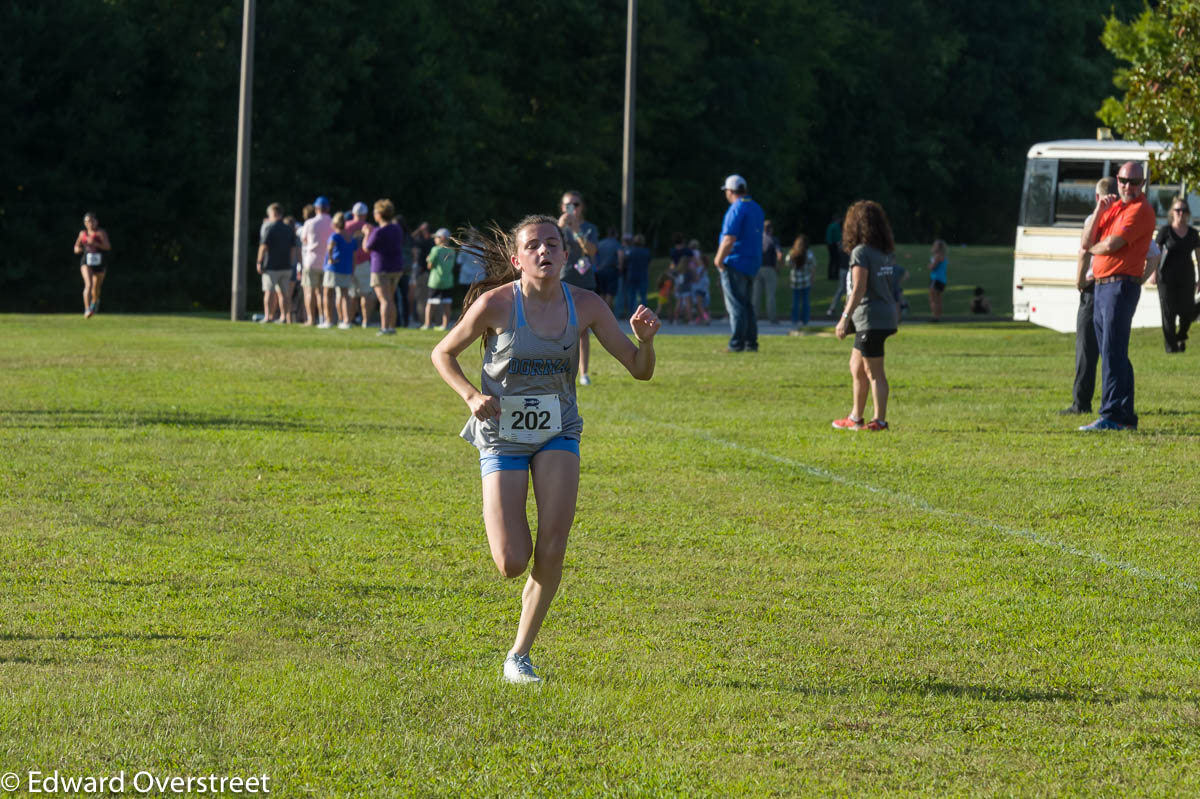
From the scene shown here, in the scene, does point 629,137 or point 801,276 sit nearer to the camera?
point 801,276

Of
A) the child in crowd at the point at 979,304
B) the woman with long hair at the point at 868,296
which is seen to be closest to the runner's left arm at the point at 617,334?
the woman with long hair at the point at 868,296

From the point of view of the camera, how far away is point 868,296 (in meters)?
13.6

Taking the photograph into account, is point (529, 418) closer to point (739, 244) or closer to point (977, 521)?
point (977, 521)

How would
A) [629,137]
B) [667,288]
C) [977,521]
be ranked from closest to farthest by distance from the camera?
1. [977,521]
2. [629,137]
3. [667,288]

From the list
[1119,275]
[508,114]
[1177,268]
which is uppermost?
[508,114]

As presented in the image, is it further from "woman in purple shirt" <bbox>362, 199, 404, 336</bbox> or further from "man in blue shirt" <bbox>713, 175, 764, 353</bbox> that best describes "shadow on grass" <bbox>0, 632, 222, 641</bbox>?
"woman in purple shirt" <bbox>362, 199, 404, 336</bbox>

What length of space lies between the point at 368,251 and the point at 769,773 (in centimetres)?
2072

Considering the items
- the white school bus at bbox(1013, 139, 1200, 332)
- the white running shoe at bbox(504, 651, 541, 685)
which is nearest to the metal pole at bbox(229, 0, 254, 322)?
the white school bus at bbox(1013, 139, 1200, 332)

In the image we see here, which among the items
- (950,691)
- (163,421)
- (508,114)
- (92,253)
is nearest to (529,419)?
(950,691)

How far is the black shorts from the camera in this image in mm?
13469

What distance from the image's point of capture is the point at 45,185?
4525cm

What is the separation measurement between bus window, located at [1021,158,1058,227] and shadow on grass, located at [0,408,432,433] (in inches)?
770

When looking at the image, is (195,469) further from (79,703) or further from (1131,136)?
(1131,136)

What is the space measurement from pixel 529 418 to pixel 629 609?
1.60m
